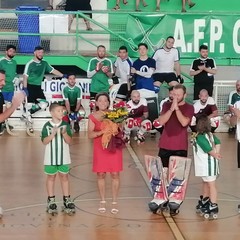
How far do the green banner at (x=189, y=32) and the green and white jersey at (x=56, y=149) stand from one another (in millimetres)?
10813

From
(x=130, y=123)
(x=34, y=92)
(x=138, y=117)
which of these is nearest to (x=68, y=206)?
(x=130, y=123)

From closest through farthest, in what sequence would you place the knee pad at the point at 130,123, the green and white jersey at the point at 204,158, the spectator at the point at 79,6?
the green and white jersey at the point at 204,158, the knee pad at the point at 130,123, the spectator at the point at 79,6

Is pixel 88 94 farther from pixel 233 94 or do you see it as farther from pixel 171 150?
pixel 171 150

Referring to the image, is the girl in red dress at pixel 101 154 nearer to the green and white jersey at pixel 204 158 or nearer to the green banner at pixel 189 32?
the green and white jersey at pixel 204 158

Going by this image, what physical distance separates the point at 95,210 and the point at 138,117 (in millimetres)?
7124

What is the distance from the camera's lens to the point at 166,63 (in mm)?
19250

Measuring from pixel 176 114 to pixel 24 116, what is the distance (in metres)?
9.25

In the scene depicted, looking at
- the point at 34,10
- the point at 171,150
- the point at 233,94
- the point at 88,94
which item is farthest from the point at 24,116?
the point at 171,150

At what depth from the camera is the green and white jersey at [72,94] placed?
19.2 meters

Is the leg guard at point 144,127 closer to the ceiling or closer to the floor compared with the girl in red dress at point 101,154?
closer to the floor

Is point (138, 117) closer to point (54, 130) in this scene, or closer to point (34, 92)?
point (34, 92)

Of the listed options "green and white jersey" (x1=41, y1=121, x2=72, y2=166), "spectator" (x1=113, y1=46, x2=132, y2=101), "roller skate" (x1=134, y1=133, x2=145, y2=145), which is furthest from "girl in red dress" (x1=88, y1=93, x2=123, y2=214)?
"spectator" (x1=113, y1=46, x2=132, y2=101)

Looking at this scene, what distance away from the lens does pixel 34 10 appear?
21688 millimetres

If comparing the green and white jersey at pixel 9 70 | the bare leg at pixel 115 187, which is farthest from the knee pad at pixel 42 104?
the bare leg at pixel 115 187
